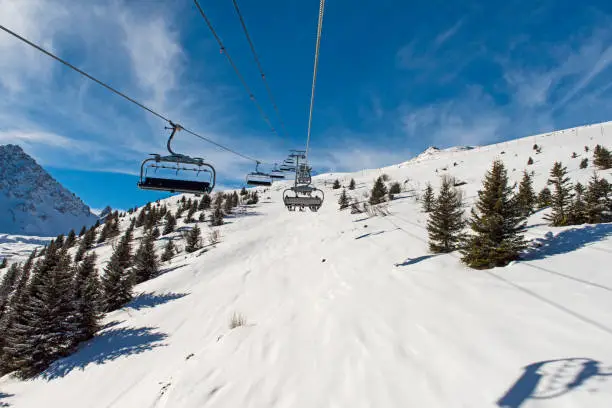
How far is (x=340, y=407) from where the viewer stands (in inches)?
201

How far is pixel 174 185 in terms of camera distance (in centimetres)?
800

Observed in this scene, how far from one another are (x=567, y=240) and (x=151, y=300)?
93.1 ft

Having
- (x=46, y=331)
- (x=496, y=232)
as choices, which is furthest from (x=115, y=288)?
(x=496, y=232)

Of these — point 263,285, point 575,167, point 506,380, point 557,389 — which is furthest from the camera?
point 575,167

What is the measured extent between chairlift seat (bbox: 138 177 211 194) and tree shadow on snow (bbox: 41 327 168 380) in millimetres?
9981

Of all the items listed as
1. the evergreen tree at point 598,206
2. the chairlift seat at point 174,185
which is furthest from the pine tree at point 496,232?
the chairlift seat at point 174,185

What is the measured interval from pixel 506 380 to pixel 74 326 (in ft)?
77.1

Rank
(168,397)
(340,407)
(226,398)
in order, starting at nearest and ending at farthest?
(340,407), (226,398), (168,397)

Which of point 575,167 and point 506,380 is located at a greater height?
point 575,167

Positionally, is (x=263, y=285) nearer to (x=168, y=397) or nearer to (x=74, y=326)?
(x=168, y=397)

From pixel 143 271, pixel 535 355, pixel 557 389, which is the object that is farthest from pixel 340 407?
pixel 143 271

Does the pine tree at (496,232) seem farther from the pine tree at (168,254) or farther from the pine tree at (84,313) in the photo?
the pine tree at (168,254)

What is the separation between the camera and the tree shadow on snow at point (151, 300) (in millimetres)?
20203

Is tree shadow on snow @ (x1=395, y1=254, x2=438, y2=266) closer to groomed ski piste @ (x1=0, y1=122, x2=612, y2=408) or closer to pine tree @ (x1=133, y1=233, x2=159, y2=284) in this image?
groomed ski piste @ (x1=0, y1=122, x2=612, y2=408)
